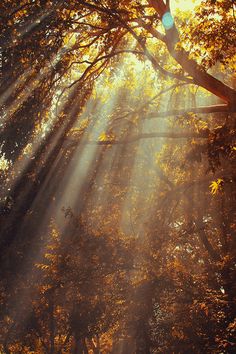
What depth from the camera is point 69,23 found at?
8484 millimetres

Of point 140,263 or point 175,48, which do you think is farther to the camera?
point 140,263

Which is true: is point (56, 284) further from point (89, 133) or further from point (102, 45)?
point (102, 45)

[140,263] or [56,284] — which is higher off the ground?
[140,263]

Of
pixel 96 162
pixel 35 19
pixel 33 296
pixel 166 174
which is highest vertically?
pixel 166 174

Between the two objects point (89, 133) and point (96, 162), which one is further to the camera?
point (96, 162)

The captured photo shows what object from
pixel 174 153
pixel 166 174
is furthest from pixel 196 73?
pixel 166 174

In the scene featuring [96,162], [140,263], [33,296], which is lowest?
[33,296]

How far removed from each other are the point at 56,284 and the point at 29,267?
163cm

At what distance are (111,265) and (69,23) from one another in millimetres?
7334

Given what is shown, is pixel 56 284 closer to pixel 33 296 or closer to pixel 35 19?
pixel 33 296

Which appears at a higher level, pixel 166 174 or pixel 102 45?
pixel 166 174

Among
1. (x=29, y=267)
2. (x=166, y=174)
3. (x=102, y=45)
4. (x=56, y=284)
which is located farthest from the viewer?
(x=166, y=174)

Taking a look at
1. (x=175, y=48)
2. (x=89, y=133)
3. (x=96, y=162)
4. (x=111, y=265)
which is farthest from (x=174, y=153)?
(x=175, y=48)

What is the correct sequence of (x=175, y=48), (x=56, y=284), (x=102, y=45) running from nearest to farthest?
(x=175, y=48)
(x=102, y=45)
(x=56, y=284)
